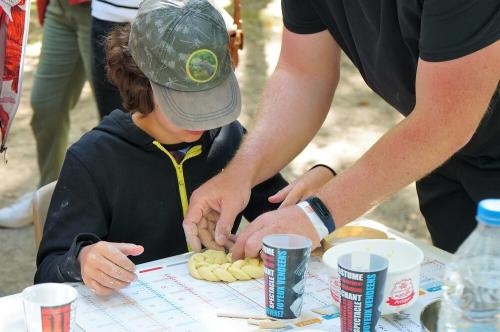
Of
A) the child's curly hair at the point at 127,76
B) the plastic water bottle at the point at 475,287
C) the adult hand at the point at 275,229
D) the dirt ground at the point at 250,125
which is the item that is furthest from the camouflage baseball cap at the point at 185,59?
the dirt ground at the point at 250,125

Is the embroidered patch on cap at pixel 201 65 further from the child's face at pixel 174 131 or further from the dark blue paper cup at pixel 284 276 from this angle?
the dark blue paper cup at pixel 284 276

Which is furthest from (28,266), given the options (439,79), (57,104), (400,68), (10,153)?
(439,79)

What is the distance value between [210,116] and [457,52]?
2.34 ft

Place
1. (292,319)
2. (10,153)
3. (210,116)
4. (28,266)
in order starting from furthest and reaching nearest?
1. (10,153)
2. (28,266)
3. (210,116)
4. (292,319)

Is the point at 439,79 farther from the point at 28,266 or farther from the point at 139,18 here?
the point at 28,266

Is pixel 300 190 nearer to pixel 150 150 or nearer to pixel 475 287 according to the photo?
pixel 150 150

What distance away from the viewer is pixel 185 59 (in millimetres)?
2354

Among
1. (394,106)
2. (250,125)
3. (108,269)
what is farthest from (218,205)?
(250,125)

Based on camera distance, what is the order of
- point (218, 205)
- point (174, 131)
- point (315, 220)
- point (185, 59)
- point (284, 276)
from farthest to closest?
point (174, 131), point (218, 205), point (185, 59), point (315, 220), point (284, 276)

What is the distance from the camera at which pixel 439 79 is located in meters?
2.03

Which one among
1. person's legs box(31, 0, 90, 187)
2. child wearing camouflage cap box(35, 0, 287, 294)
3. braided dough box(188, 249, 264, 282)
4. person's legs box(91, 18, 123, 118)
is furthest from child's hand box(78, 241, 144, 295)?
Result: person's legs box(31, 0, 90, 187)

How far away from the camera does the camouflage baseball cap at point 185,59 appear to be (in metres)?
2.36

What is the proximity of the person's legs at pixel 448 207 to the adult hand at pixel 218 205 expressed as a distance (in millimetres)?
A: 584

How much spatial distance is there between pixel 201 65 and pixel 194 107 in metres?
0.11
